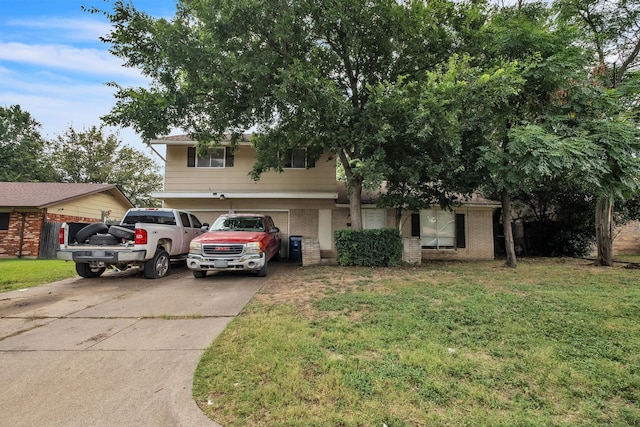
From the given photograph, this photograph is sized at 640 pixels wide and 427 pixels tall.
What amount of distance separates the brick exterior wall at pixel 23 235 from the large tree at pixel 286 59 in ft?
32.6

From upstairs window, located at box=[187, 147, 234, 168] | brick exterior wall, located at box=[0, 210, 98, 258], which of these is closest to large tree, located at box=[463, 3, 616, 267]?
upstairs window, located at box=[187, 147, 234, 168]

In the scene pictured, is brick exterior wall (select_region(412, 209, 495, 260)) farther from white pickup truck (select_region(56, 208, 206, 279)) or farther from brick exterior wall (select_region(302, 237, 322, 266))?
white pickup truck (select_region(56, 208, 206, 279))

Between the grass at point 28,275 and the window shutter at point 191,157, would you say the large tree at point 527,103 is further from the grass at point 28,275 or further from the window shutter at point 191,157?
the grass at point 28,275

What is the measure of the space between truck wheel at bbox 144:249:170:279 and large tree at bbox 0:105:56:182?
26957 millimetres

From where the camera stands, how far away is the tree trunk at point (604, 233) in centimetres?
1138

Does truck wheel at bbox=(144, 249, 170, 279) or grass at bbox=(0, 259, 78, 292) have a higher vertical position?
truck wheel at bbox=(144, 249, 170, 279)

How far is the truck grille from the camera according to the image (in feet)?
25.9

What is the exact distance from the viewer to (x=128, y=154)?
3203 cm

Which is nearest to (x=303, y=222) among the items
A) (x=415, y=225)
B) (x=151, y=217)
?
(x=415, y=225)

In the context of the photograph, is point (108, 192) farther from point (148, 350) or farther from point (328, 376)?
point (328, 376)

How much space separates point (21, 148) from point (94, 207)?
67.7 feet

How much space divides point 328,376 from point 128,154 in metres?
35.9

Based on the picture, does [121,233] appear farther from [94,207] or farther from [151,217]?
[94,207]

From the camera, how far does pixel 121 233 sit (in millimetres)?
7727
